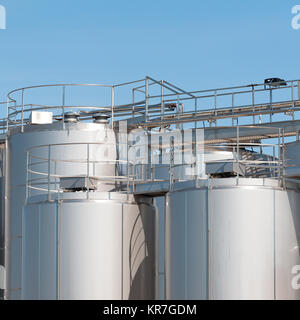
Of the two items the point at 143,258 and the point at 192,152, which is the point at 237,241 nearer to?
the point at 143,258

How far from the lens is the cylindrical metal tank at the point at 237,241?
787 inches

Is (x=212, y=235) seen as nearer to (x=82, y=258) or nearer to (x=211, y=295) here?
(x=211, y=295)

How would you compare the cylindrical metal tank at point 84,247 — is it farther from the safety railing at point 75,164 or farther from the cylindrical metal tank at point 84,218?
the safety railing at point 75,164

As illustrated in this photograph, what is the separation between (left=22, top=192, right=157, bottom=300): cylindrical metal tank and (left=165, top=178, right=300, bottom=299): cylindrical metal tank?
225 cm

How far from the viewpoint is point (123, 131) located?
2869 centimetres

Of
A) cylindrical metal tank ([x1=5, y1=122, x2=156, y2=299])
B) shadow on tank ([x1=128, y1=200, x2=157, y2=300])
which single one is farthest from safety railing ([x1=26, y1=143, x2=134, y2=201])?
shadow on tank ([x1=128, y1=200, x2=157, y2=300])

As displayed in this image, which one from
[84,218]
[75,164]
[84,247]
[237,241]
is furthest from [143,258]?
[75,164]

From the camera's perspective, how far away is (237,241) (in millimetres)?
20016

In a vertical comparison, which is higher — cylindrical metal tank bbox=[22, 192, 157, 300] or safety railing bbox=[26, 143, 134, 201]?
safety railing bbox=[26, 143, 134, 201]

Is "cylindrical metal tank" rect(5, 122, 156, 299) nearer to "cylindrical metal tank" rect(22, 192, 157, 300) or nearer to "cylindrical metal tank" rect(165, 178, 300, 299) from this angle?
"cylindrical metal tank" rect(22, 192, 157, 300)

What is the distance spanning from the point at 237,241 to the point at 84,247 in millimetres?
4559

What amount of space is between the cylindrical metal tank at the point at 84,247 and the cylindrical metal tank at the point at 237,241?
88.4 inches

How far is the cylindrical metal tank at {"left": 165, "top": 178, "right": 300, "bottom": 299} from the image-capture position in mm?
19984
